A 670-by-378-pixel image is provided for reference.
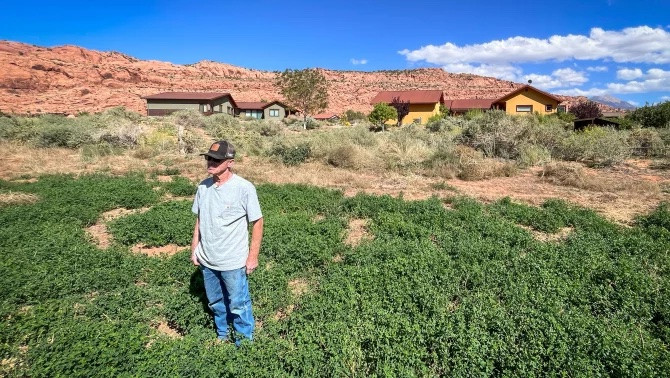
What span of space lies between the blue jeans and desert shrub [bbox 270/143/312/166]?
1117 cm

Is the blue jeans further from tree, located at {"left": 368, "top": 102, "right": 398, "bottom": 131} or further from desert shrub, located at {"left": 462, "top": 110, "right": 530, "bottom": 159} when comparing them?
tree, located at {"left": 368, "top": 102, "right": 398, "bottom": 131}

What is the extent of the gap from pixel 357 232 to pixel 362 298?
3076 mm

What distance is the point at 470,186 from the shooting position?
11.8 m

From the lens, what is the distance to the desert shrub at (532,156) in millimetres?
14859

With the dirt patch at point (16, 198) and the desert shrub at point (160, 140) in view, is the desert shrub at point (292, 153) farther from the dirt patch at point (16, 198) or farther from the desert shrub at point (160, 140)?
the dirt patch at point (16, 198)

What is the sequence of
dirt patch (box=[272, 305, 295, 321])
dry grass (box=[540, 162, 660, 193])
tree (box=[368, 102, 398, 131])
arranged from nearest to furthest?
1. dirt patch (box=[272, 305, 295, 321])
2. dry grass (box=[540, 162, 660, 193])
3. tree (box=[368, 102, 398, 131])

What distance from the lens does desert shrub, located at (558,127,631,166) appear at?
14.5 m

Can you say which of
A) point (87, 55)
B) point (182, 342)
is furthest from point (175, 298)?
point (87, 55)

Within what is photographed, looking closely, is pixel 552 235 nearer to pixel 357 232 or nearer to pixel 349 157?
pixel 357 232

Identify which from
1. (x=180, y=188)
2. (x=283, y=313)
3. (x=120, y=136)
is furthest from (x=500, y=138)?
(x=120, y=136)

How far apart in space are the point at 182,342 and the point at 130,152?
52.0ft

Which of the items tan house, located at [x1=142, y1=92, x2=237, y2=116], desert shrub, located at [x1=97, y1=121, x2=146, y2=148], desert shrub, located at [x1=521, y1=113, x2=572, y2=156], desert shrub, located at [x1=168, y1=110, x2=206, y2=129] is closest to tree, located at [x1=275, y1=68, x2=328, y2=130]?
tan house, located at [x1=142, y1=92, x2=237, y2=116]

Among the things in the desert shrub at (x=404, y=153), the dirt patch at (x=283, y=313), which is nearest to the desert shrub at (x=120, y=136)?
the desert shrub at (x=404, y=153)

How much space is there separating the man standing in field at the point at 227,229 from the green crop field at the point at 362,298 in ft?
1.81
